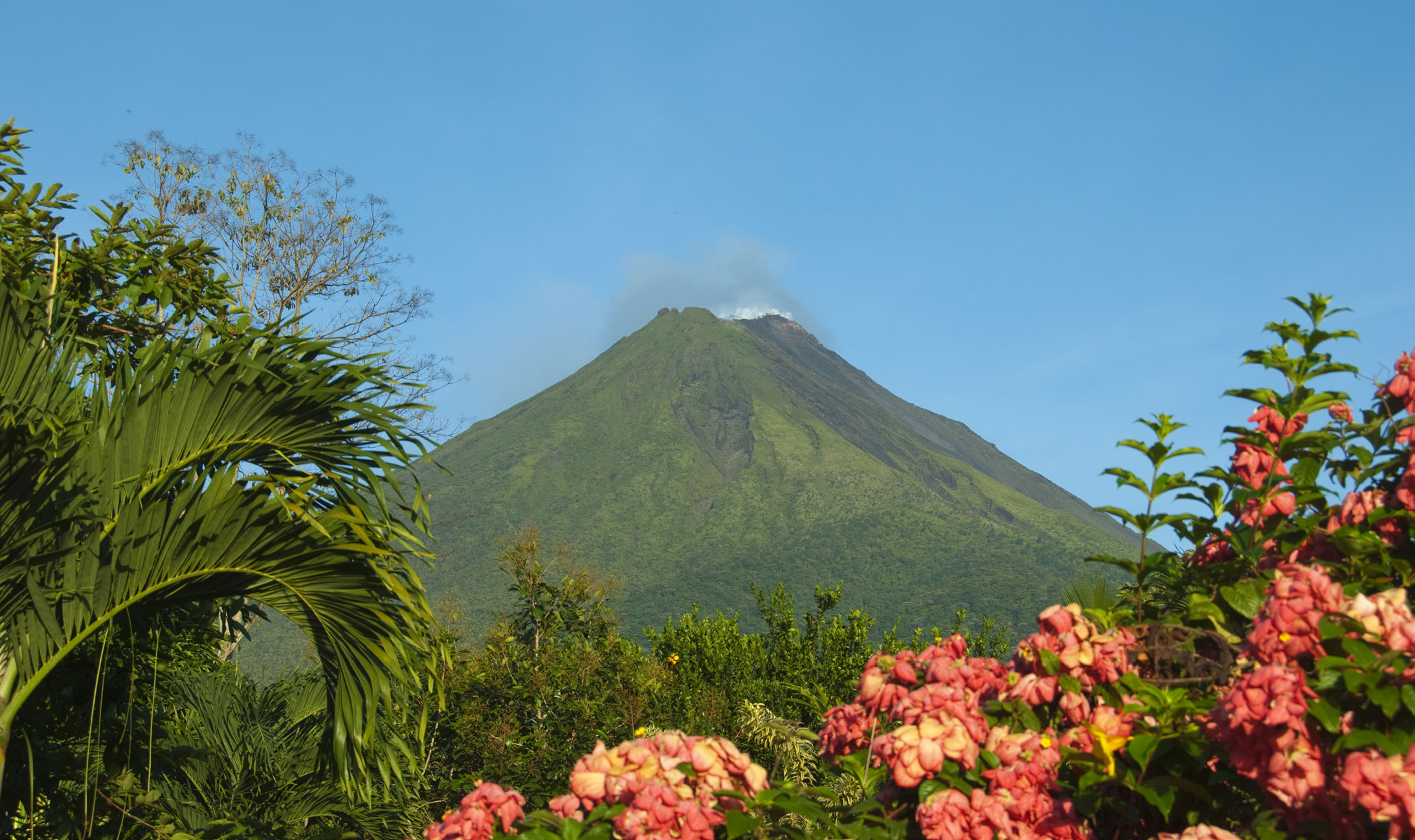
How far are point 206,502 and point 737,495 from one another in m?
95.0

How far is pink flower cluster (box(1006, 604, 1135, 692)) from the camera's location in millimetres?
1896

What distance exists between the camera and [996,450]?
135 metres

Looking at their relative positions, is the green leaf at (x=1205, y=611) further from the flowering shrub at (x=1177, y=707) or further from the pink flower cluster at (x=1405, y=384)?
the pink flower cluster at (x=1405, y=384)

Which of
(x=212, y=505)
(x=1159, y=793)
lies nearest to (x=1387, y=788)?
(x=1159, y=793)

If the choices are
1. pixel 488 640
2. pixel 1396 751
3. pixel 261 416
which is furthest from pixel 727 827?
pixel 488 640

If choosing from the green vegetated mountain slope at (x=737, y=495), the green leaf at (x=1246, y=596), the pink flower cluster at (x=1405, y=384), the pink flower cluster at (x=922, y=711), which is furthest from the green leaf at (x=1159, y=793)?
the green vegetated mountain slope at (x=737, y=495)

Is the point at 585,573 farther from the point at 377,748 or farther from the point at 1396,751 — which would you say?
the point at 1396,751

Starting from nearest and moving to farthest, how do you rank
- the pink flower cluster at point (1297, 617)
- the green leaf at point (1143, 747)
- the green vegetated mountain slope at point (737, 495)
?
the pink flower cluster at point (1297, 617), the green leaf at point (1143, 747), the green vegetated mountain slope at point (737, 495)

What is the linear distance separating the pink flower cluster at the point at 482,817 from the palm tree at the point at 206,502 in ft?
4.83

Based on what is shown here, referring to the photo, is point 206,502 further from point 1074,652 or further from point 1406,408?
point 1406,408

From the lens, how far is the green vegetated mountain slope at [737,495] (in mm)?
81062

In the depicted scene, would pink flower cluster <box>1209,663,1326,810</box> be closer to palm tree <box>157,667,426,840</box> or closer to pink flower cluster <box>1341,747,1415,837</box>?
pink flower cluster <box>1341,747,1415,837</box>

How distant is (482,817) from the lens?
1.98 metres

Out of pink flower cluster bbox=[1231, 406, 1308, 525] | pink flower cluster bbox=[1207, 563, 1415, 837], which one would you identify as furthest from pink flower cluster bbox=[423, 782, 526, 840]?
pink flower cluster bbox=[1231, 406, 1308, 525]
